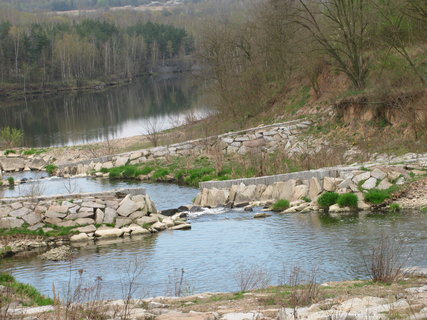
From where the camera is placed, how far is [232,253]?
18.1 m

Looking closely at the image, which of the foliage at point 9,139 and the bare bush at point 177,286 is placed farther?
the foliage at point 9,139

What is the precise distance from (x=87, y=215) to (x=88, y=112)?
54539mm

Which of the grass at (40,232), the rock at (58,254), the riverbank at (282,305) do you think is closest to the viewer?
the riverbank at (282,305)

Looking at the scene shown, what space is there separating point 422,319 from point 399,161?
51.6ft

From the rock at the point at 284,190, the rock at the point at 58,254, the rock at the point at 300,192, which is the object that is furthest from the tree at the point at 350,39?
the rock at the point at 58,254

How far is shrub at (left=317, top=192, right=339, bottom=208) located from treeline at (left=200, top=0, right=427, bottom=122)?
847 centimetres

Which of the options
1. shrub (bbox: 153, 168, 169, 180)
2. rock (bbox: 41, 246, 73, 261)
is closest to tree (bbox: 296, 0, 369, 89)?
shrub (bbox: 153, 168, 169, 180)

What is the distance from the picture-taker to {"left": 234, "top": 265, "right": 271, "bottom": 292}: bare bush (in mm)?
13805

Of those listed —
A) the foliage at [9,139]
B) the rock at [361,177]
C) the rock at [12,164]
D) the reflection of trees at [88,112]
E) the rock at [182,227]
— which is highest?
the reflection of trees at [88,112]

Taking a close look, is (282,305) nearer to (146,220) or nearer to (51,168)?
(146,220)

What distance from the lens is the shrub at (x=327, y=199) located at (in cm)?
2189

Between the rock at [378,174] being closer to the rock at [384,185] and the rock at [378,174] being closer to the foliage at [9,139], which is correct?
the rock at [384,185]

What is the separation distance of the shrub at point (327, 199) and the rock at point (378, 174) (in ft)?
4.43

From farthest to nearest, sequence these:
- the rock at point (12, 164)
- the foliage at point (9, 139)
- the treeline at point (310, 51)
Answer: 1. the foliage at point (9, 139)
2. the rock at point (12, 164)
3. the treeline at point (310, 51)
